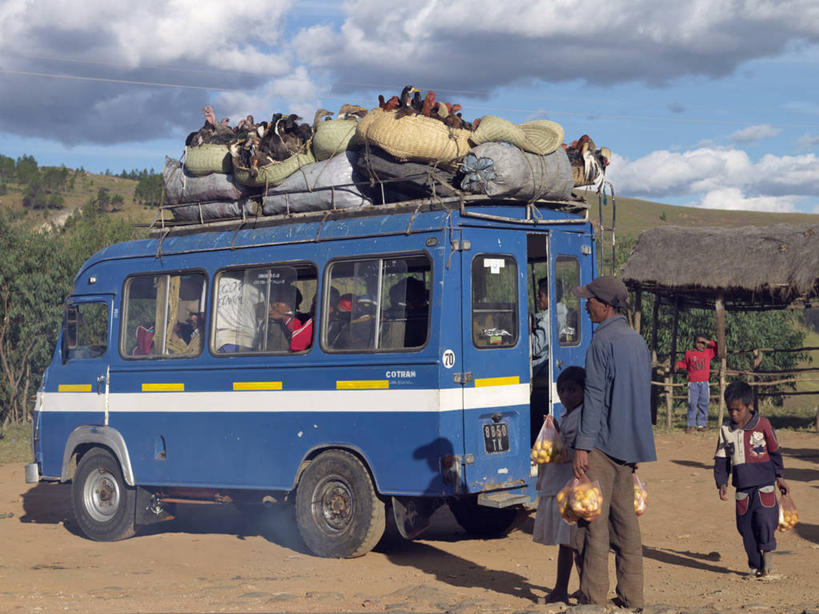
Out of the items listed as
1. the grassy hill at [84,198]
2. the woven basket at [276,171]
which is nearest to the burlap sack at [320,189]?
the woven basket at [276,171]

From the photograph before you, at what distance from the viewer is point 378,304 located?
826 centimetres

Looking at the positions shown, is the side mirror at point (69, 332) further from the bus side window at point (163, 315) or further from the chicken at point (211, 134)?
the chicken at point (211, 134)

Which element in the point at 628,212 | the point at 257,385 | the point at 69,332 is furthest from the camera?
the point at 628,212

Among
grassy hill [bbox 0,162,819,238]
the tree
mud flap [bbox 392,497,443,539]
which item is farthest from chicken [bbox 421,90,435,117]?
grassy hill [bbox 0,162,819,238]

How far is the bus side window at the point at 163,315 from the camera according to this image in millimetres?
9641

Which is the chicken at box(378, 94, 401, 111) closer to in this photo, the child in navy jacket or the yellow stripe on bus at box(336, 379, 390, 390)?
the yellow stripe on bus at box(336, 379, 390, 390)

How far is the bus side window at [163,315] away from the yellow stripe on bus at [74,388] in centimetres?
60

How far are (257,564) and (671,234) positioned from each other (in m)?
Answer: 12.9

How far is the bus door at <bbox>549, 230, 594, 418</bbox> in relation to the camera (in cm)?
873

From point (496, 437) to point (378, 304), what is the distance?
1.46 meters

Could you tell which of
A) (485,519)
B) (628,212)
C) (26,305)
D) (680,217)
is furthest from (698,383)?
(628,212)

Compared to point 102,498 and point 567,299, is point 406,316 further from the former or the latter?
point 102,498

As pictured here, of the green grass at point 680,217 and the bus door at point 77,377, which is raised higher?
the green grass at point 680,217

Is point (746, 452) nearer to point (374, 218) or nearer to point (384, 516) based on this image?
point (384, 516)
